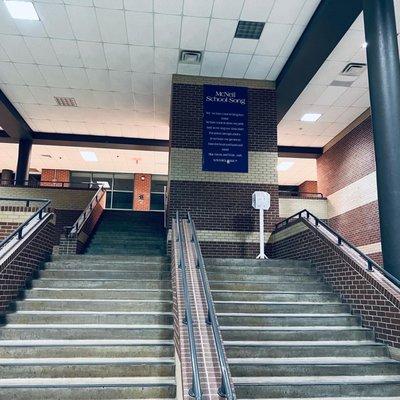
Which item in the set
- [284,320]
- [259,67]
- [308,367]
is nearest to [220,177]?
[259,67]

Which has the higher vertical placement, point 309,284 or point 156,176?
point 156,176

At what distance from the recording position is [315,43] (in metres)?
7.83

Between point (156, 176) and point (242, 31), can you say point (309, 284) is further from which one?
point (156, 176)

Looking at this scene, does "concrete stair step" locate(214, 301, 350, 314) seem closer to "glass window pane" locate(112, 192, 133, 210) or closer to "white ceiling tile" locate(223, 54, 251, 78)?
"white ceiling tile" locate(223, 54, 251, 78)

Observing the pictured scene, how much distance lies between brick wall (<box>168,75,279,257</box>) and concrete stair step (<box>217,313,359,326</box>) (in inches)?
146

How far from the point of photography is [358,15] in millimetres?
6926

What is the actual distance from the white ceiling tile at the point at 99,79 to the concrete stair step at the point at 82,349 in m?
6.80

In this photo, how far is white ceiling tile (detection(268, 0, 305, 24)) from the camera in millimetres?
7154

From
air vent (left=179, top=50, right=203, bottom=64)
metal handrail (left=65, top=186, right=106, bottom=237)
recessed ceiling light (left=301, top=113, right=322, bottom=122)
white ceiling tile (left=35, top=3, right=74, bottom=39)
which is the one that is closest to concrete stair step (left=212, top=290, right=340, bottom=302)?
metal handrail (left=65, top=186, right=106, bottom=237)

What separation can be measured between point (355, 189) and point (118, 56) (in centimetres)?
782

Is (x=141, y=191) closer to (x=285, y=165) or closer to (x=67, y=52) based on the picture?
(x=285, y=165)

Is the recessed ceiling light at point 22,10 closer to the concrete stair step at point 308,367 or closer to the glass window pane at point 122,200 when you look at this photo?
the concrete stair step at point 308,367

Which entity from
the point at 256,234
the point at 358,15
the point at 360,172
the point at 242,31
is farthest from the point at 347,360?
the point at 360,172

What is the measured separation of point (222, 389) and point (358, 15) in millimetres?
6644
